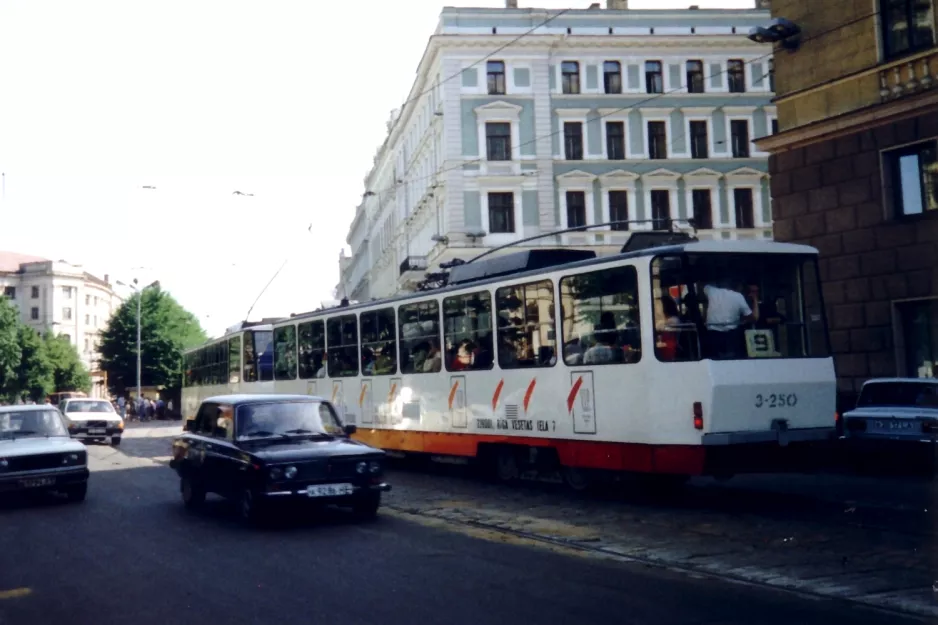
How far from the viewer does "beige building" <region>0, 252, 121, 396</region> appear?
4970 inches

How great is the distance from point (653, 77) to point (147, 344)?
163 ft

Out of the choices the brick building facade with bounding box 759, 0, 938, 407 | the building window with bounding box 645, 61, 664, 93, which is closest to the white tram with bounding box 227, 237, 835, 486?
the brick building facade with bounding box 759, 0, 938, 407

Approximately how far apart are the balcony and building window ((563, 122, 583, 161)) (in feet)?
86.1

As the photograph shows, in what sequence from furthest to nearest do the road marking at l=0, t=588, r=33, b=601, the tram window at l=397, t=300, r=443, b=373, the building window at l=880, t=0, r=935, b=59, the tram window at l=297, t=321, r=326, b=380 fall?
the tram window at l=297, t=321, r=326, b=380 → the building window at l=880, t=0, r=935, b=59 → the tram window at l=397, t=300, r=443, b=373 → the road marking at l=0, t=588, r=33, b=601

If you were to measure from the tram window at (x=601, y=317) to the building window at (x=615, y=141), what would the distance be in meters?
33.7

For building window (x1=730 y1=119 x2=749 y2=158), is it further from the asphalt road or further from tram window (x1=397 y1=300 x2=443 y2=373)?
the asphalt road

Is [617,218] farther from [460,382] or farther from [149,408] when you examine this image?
[149,408]

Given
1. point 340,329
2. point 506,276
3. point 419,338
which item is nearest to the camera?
point 506,276

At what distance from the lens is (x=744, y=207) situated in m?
47.7

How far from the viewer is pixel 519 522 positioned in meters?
12.2

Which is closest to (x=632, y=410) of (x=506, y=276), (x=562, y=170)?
(x=506, y=276)

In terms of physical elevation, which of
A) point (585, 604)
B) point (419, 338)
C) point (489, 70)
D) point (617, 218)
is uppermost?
point (489, 70)

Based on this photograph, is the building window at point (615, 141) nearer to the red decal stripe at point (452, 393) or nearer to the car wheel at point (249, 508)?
the red decal stripe at point (452, 393)

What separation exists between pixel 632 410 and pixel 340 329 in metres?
9.85
